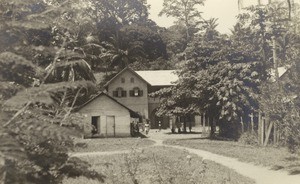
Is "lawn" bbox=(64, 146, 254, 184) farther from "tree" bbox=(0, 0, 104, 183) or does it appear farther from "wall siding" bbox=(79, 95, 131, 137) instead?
"wall siding" bbox=(79, 95, 131, 137)

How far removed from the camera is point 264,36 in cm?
3528

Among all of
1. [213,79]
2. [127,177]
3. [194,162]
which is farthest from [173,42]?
[127,177]

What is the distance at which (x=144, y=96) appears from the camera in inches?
2288

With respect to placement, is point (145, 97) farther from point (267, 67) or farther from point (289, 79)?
point (289, 79)

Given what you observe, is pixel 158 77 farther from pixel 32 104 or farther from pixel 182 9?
pixel 32 104

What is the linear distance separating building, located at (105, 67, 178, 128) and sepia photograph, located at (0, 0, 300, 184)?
0.45 feet

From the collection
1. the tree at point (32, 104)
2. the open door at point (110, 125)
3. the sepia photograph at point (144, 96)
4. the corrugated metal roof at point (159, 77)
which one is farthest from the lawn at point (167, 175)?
→ the corrugated metal roof at point (159, 77)

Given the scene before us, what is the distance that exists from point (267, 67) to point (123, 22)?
4938 centimetres

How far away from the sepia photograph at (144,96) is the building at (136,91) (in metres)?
0.14

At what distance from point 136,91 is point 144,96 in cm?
133

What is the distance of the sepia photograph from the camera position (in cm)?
516

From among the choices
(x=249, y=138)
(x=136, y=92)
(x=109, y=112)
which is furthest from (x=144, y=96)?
(x=249, y=138)

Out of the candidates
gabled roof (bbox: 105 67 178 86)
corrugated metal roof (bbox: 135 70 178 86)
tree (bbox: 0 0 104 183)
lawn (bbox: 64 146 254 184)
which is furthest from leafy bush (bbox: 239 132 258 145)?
corrugated metal roof (bbox: 135 70 178 86)

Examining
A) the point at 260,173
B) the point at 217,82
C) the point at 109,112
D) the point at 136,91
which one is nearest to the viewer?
the point at 260,173
